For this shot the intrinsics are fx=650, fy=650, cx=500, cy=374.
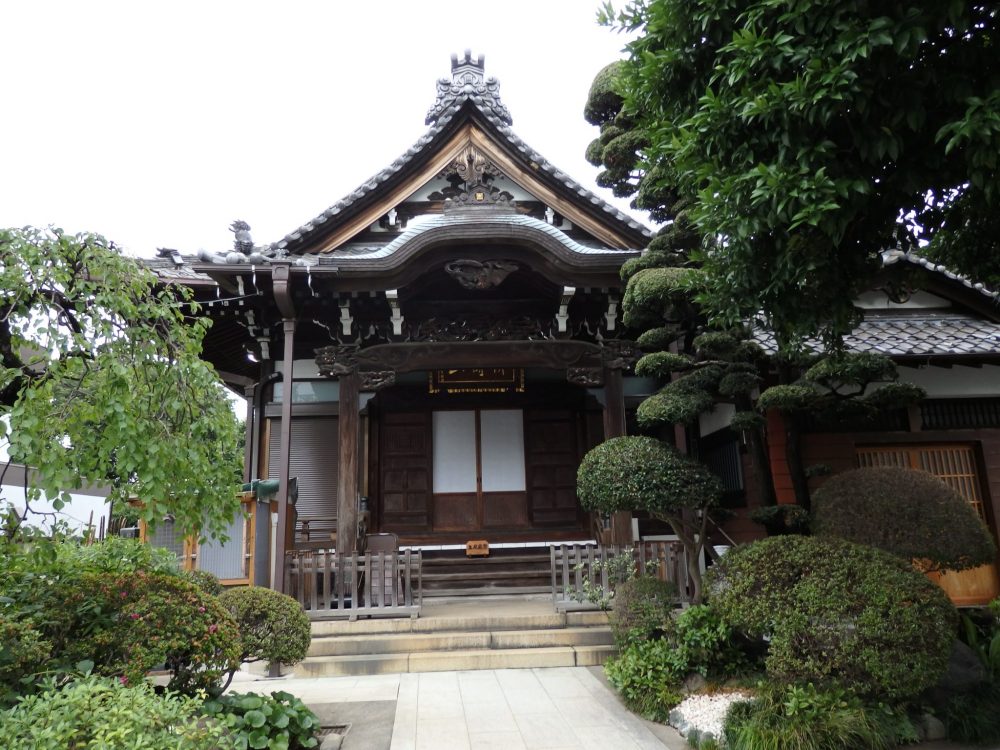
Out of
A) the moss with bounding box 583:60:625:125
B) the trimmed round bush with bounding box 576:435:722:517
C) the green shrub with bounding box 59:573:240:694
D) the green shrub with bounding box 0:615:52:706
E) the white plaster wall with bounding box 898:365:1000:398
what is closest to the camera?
the green shrub with bounding box 0:615:52:706

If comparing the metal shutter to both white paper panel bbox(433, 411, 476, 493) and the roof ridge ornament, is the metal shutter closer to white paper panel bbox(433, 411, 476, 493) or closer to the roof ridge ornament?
white paper panel bbox(433, 411, 476, 493)

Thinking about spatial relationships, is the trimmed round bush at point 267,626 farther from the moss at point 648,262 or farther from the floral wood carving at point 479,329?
the moss at point 648,262

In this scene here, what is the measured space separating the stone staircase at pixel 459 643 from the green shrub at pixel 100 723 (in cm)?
346

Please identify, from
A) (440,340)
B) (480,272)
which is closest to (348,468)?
(440,340)

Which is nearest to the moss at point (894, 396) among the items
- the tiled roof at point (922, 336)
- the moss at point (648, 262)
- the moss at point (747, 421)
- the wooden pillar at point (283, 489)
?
the moss at point (747, 421)

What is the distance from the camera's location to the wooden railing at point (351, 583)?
23.6ft

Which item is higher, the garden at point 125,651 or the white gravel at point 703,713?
the garden at point 125,651

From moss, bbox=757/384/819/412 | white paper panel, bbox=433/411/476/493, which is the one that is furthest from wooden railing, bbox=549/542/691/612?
white paper panel, bbox=433/411/476/493

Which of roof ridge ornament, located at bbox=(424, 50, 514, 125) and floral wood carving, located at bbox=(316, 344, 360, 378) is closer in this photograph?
floral wood carving, located at bbox=(316, 344, 360, 378)

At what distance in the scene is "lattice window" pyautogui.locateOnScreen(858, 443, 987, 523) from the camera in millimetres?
8508

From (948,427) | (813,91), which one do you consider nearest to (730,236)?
(813,91)

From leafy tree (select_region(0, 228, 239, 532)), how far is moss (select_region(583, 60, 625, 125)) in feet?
17.9

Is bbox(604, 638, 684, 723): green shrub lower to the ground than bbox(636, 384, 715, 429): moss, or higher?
lower

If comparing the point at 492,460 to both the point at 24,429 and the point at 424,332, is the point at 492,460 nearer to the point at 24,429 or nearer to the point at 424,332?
the point at 424,332
